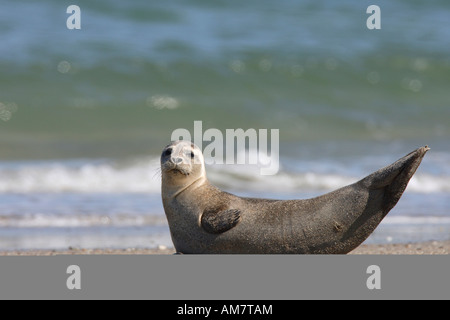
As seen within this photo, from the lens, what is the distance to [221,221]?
16.4 feet

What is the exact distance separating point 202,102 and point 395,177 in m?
9.91

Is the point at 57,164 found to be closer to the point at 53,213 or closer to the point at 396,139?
the point at 53,213

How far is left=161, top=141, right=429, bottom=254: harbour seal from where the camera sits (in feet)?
16.4

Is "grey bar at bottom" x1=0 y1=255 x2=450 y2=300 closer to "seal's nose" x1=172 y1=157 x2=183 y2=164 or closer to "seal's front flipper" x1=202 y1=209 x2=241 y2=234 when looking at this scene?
Answer: "seal's front flipper" x1=202 y1=209 x2=241 y2=234

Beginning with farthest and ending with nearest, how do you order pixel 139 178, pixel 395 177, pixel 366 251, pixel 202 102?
pixel 202 102, pixel 139 178, pixel 366 251, pixel 395 177

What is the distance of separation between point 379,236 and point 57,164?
503cm

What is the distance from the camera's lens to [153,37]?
56.0 feet

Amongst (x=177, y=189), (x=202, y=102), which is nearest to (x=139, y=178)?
(x=202, y=102)

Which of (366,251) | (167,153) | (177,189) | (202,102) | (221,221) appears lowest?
(221,221)

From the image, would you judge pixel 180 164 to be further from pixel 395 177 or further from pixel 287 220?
pixel 395 177

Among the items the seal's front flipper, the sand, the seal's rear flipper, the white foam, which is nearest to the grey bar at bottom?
the seal's front flipper

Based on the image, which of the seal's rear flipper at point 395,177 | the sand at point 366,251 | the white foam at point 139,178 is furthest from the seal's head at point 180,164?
the white foam at point 139,178

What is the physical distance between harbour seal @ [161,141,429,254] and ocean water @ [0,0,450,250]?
2076 millimetres

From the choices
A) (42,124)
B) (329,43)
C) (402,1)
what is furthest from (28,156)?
(402,1)
